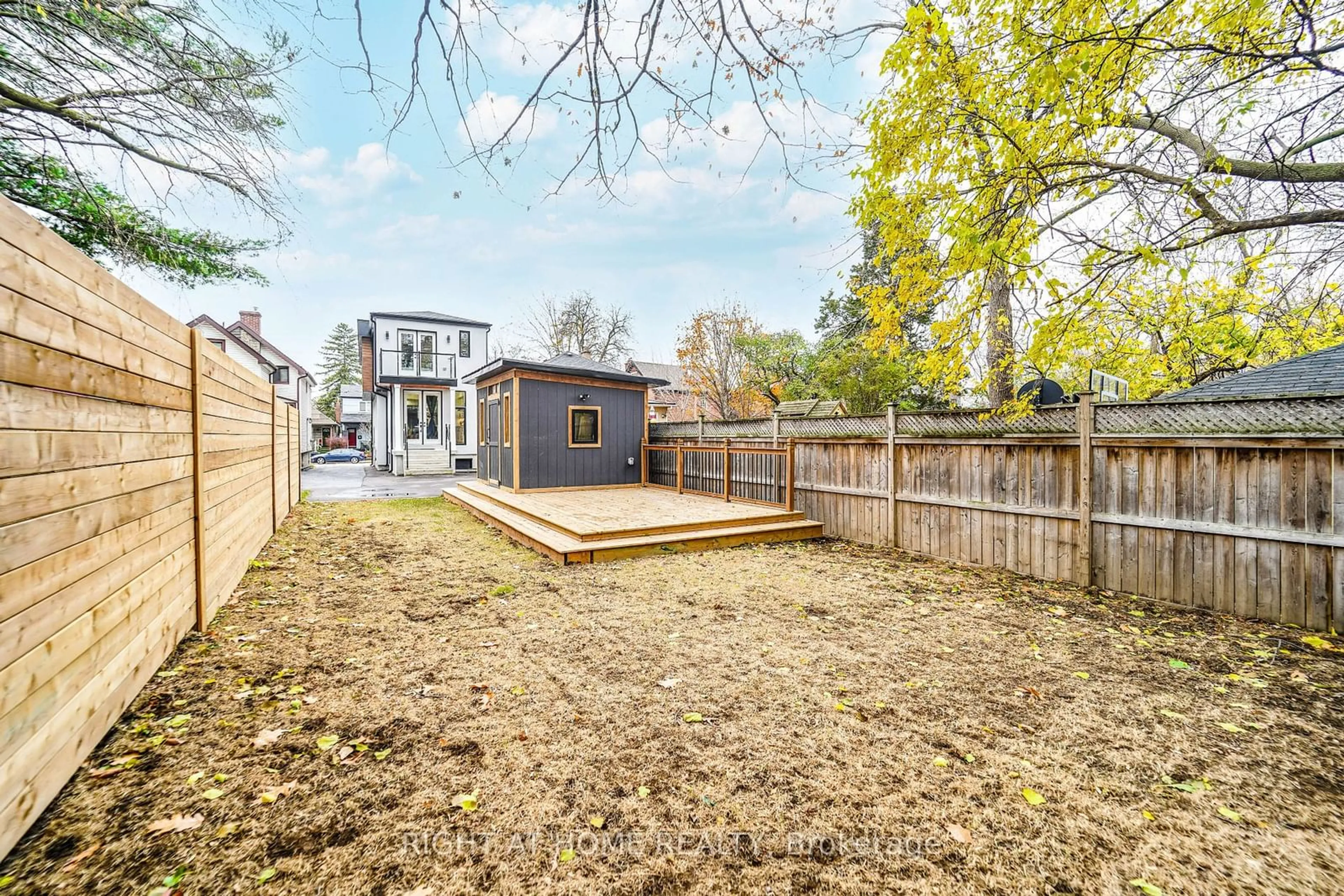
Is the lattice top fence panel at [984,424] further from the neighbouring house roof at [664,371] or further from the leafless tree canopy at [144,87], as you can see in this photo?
the neighbouring house roof at [664,371]

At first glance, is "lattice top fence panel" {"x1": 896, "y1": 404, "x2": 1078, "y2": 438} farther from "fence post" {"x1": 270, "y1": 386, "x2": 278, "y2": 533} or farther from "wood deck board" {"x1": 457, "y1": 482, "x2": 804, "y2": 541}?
"fence post" {"x1": 270, "y1": 386, "x2": 278, "y2": 533}

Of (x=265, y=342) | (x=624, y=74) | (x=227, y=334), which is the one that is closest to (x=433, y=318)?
(x=227, y=334)

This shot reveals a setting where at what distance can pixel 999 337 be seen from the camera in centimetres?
639

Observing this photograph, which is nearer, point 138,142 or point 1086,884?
point 1086,884

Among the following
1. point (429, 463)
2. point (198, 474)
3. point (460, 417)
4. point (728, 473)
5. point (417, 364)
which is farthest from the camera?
point (460, 417)

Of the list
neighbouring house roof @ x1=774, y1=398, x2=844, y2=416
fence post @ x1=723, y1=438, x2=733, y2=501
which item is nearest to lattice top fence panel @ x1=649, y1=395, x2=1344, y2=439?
fence post @ x1=723, y1=438, x2=733, y2=501

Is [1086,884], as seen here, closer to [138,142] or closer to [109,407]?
[109,407]

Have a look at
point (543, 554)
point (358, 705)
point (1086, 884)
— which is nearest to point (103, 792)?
point (358, 705)

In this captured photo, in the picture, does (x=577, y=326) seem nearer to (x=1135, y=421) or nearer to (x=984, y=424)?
(x=984, y=424)

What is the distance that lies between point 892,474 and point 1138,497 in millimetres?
2436

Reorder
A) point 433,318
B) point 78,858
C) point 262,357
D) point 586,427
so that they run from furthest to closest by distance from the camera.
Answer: point 262,357
point 433,318
point 586,427
point 78,858

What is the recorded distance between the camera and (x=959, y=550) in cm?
591

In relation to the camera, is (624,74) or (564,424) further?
(564,424)

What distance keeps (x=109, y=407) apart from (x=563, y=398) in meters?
8.39
